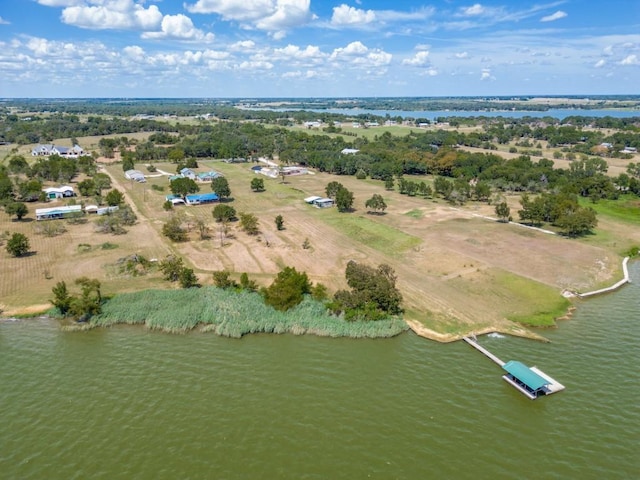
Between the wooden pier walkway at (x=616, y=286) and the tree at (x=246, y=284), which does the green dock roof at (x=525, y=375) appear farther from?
the tree at (x=246, y=284)

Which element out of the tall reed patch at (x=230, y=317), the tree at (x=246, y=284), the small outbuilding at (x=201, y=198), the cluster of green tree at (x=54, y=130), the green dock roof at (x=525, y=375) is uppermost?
the cluster of green tree at (x=54, y=130)

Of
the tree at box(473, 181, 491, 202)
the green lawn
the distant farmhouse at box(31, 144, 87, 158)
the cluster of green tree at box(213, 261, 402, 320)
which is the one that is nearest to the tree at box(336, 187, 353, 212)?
the tree at box(473, 181, 491, 202)

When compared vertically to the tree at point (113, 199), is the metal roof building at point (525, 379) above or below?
below

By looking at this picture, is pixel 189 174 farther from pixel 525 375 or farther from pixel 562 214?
pixel 525 375

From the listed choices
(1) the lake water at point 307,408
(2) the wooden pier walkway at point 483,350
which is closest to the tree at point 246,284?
(1) the lake water at point 307,408

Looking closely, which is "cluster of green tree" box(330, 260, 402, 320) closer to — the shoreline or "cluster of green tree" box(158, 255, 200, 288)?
the shoreline

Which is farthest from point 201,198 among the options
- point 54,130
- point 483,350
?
point 54,130
